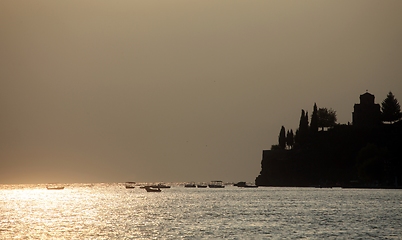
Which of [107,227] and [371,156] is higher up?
[371,156]

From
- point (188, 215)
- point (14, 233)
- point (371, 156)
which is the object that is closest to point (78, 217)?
point (188, 215)

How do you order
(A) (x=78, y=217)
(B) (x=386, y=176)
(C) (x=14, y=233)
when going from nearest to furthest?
1. (C) (x=14, y=233)
2. (A) (x=78, y=217)
3. (B) (x=386, y=176)

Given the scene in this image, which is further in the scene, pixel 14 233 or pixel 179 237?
pixel 14 233

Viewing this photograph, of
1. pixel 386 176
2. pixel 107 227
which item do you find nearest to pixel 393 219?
pixel 107 227

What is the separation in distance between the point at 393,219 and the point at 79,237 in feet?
114

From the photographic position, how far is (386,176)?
622 feet

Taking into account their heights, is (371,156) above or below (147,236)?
above

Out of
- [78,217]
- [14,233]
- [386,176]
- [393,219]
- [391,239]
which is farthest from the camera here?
[386,176]

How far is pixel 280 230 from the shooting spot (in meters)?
70.9

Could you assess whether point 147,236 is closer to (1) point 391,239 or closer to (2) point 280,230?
(2) point 280,230

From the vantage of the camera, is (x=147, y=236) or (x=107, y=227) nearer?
(x=147, y=236)

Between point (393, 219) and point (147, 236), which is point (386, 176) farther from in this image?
point (147, 236)

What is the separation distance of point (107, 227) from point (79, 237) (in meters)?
11.6

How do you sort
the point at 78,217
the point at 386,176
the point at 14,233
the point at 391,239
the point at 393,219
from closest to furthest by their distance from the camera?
the point at 391,239 < the point at 14,233 < the point at 393,219 < the point at 78,217 < the point at 386,176
